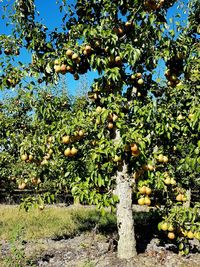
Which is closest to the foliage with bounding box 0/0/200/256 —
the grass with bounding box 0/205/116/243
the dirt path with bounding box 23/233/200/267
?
the dirt path with bounding box 23/233/200/267

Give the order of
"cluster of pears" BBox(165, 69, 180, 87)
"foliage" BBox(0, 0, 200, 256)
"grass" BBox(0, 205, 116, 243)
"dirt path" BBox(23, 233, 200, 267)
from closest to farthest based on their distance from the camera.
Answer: "foliage" BBox(0, 0, 200, 256) < "cluster of pears" BBox(165, 69, 180, 87) < "dirt path" BBox(23, 233, 200, 267) < "grass" BBox(0, 205, 116, 243)

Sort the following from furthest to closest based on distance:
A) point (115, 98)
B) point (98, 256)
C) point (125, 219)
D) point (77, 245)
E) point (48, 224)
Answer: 1. point (48, 224)
2. point (77, 245)
3. point (98, 256)
4. point (125, 219)
5. point (115, 98)

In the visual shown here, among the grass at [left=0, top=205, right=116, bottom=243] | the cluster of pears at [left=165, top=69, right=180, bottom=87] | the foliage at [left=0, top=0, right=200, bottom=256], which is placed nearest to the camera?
the foliage at [left=0, top=0, right=200, bottom=256]

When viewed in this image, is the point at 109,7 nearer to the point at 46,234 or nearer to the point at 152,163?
the point at 152,163

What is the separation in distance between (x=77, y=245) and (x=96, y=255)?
3.84 ft

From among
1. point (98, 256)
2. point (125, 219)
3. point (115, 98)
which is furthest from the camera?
point (98, 256)

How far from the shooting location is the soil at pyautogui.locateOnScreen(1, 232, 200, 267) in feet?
Result: 22.8

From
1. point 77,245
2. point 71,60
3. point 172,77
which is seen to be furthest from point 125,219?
point 71,60

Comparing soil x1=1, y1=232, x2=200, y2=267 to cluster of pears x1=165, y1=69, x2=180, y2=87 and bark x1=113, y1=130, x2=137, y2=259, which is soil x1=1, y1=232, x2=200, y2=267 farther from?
cluster of pears x1=165, y1=69, x2=180, y2=87

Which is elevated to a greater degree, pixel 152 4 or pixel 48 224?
pixel 152 4

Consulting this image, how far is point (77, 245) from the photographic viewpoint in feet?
28.5

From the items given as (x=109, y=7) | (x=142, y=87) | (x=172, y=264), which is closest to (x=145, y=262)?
(x=172, y=264)

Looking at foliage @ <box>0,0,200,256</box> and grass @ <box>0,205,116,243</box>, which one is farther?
grass @ <box>0,205,116,243</box>

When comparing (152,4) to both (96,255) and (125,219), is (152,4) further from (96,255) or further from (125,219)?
(96,255)
